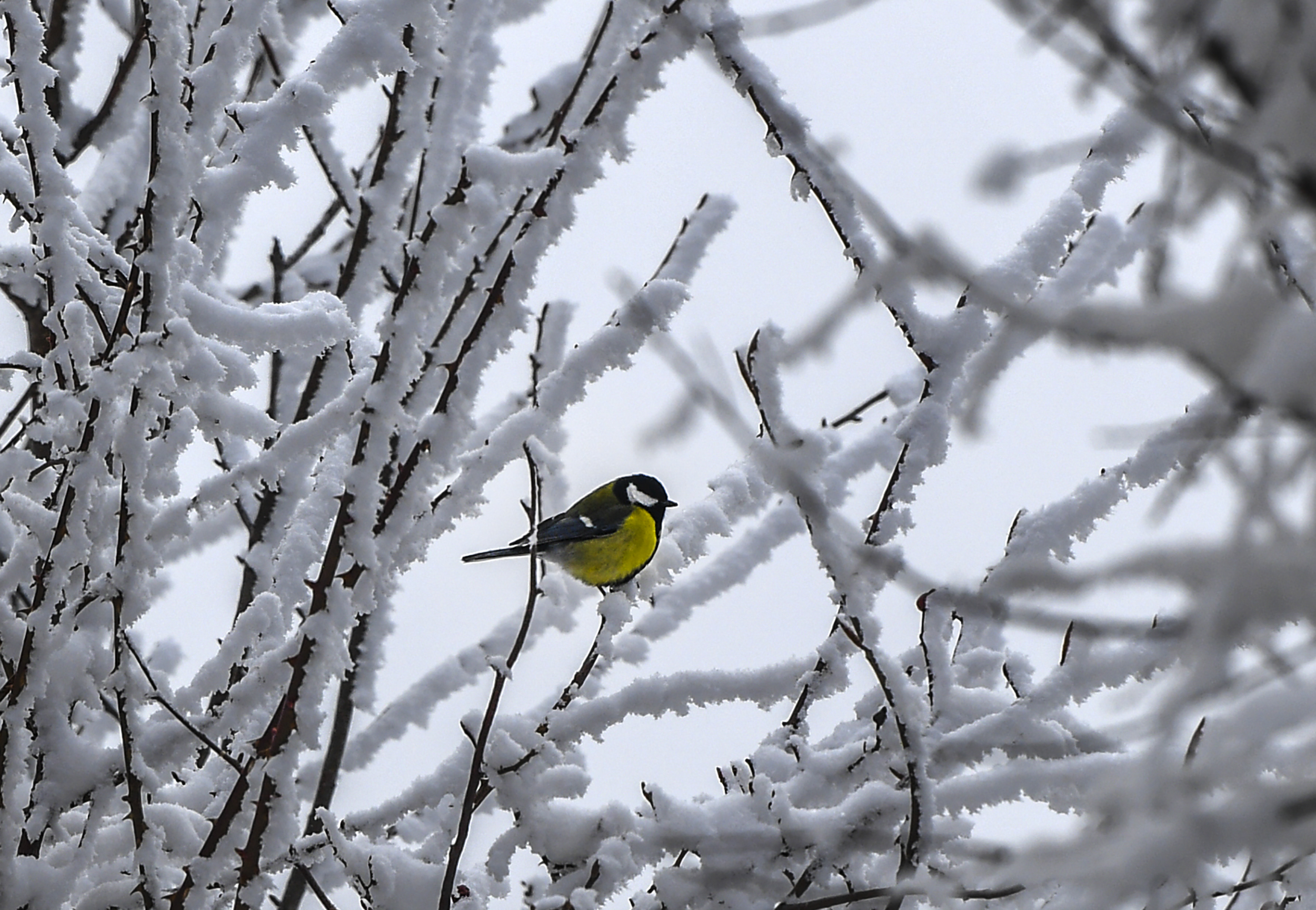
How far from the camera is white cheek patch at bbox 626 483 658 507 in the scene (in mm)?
7316

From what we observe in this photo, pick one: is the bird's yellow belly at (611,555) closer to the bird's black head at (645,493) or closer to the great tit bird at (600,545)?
the great tit bird at (600,545)

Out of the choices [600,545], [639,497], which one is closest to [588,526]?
[600,545]

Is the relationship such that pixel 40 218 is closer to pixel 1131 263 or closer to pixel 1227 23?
pixel 1227 23

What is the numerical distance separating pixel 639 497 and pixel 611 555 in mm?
542

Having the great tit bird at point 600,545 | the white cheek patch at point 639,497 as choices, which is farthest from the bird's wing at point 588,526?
the white cheek patch at point 639,497

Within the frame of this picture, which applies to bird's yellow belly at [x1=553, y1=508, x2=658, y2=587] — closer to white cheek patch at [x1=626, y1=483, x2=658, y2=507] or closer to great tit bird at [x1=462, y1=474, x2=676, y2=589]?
great tit bird at [x1=462, y1=474, x2=676, y2=589]

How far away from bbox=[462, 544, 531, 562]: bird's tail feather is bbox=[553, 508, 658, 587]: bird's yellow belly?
246 mm

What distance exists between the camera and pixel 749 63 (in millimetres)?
2051

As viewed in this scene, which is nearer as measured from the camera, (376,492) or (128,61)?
(376,492)

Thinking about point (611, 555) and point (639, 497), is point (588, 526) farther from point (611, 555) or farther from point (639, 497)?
point (639, 497)

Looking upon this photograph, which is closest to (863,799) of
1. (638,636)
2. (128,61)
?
(638,636)

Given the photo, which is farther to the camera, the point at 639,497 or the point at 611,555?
the point at 639,497

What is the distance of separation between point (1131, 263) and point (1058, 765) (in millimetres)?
1701

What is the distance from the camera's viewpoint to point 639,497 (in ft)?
24.2
